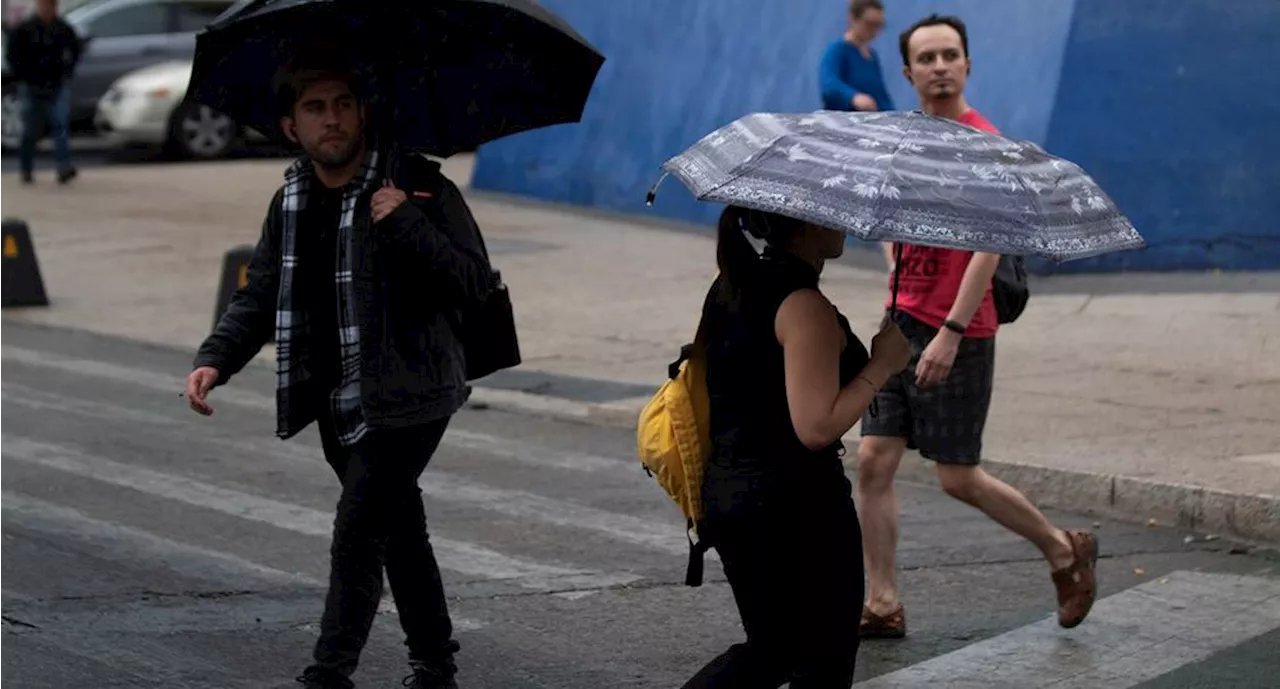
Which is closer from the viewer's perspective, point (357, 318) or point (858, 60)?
point (357, 318)

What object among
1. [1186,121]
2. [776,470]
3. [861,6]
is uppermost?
[861,6]

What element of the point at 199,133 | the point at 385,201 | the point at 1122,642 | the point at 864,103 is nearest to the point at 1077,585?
the point at 1122,642

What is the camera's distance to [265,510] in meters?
8.12

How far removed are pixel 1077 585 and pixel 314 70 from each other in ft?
9.12

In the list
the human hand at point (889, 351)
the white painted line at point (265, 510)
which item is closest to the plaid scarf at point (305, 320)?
the human hand at point (889, 351)

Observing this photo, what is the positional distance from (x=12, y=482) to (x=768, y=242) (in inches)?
193

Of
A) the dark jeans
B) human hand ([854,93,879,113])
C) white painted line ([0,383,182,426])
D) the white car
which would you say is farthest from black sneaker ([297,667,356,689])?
the white car

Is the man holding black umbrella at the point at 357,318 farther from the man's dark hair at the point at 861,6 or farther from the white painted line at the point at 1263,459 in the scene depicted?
the man's dark hair at the point at 861,6

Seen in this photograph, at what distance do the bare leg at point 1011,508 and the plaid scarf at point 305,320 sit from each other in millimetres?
2011

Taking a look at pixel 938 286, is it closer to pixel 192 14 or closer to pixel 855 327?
pixel 855 327

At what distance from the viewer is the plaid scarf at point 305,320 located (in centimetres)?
511

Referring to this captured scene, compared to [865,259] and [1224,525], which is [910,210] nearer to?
[1224,525]

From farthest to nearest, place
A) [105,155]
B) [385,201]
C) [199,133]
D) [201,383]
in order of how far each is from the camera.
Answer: [105,155] → [199,133] → [201,383] → [385,201]

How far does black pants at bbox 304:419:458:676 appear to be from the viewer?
518 centimetres
